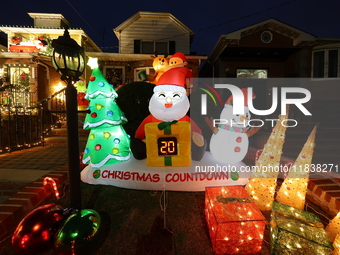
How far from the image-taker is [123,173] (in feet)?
10.1

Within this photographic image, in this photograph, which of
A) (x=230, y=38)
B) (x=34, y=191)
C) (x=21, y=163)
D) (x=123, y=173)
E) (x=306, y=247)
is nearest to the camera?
(x=306, y=247)

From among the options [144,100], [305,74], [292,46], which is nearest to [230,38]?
[292,46]

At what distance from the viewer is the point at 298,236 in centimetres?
168

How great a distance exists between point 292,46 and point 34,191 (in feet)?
48.0

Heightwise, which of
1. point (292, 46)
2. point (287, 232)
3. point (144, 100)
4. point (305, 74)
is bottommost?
point (287, 232)

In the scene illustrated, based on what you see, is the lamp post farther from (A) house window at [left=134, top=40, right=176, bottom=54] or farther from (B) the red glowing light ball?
(A) house window at [left=134, top=40, right=176, bottom=54]

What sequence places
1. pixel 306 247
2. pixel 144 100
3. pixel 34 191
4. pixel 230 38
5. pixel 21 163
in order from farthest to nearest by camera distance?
pixel 230 38
pixel 144 100
pixel 21 163
pixel 34 191
pixel 306 247

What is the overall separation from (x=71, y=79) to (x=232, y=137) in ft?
9.66

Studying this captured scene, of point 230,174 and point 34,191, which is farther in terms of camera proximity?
point 230,174

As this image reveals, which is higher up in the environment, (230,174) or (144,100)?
(144,100)

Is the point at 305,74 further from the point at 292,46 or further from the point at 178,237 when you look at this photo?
the point at 178,237

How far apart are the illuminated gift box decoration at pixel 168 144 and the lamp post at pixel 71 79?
1330mm

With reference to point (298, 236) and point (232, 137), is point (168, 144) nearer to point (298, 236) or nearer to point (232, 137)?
point (232, 137)

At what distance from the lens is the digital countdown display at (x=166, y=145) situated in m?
3.27
